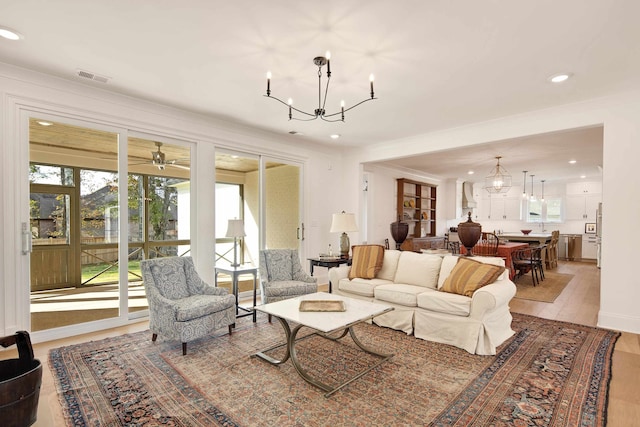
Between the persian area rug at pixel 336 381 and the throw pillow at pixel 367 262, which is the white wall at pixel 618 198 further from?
the throw pillow at pixel 367 262

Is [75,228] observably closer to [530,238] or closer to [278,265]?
[278,265]

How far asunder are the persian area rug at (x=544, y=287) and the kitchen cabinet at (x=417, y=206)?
2.79 meters

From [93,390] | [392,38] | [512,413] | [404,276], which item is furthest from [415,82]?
[93,390]

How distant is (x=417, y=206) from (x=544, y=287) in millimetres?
3660

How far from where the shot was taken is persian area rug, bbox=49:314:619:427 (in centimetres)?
204

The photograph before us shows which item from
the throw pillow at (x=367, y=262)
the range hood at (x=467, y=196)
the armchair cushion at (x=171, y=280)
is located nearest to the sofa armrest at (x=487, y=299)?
the throw pillow at (x=367, y=262)

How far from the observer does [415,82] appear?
3344 millimetres

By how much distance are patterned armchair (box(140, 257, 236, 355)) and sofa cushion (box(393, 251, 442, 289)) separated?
2.07m

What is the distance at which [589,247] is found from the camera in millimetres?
9547

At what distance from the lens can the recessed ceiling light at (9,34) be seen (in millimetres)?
2451

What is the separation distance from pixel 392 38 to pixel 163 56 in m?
1.98

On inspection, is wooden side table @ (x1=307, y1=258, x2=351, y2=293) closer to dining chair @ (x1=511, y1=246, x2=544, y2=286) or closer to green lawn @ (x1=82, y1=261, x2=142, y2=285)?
green lawn @ (x1=82, y1=261, x2=142, y2=285)

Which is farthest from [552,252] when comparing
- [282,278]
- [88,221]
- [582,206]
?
[88,221]

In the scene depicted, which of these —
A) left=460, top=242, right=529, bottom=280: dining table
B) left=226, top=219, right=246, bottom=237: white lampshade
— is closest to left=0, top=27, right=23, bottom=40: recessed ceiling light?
left=226, top=219, right=246, bottom=237: white lampshade
